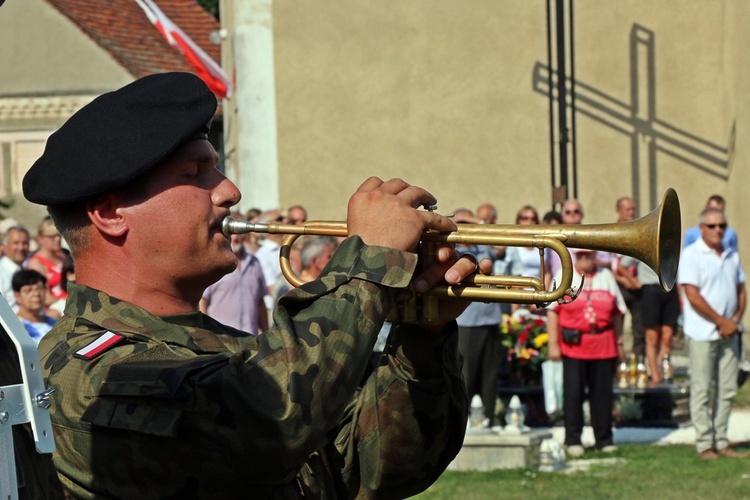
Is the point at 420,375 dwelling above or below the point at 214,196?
below

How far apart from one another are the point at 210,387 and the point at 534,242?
981mm

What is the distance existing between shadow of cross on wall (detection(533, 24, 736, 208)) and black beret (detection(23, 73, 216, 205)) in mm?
15432

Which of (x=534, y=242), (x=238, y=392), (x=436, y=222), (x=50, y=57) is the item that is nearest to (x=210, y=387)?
(x=238, y=392)

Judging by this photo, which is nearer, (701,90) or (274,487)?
(274,487)

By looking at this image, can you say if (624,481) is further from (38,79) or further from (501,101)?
(38,79)

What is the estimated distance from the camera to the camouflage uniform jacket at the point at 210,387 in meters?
2.35

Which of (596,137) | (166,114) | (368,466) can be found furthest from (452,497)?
(596,137)

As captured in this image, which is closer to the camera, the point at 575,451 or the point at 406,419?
the point at 406,419

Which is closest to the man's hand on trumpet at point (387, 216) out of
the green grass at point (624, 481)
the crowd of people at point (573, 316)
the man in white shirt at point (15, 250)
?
the green grass at point (624, 481)

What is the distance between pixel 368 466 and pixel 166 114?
2.99 feet

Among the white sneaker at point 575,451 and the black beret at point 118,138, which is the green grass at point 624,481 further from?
the black beret at point 118,138

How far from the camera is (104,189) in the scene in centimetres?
265

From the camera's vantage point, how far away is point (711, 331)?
1025 cm

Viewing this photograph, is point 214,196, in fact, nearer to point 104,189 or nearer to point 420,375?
point 104,189
